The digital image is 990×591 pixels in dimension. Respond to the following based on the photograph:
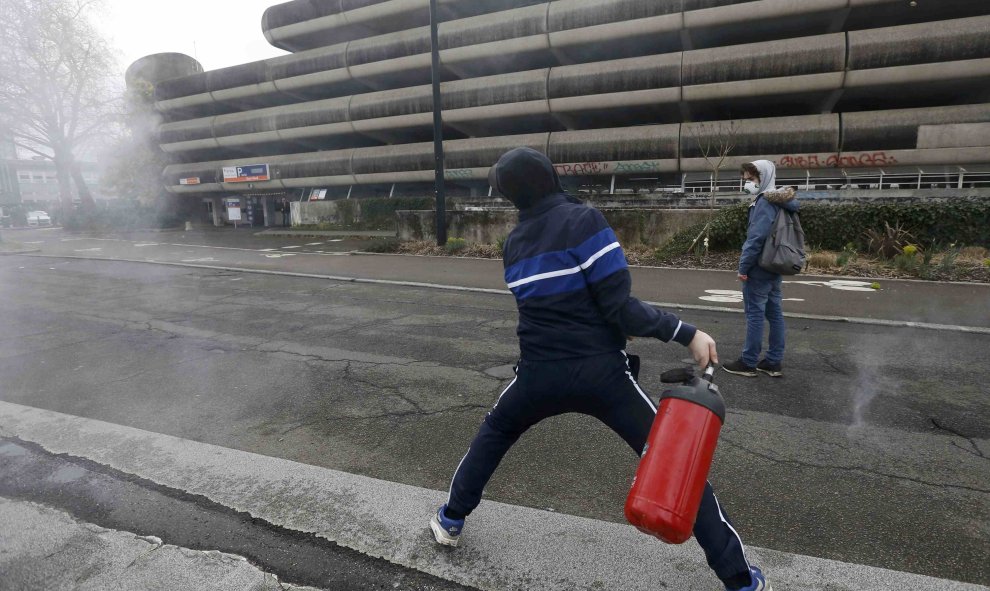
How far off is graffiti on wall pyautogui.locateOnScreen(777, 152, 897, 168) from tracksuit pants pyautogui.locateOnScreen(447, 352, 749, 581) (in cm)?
2198

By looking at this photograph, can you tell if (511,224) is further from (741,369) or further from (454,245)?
(741,369)

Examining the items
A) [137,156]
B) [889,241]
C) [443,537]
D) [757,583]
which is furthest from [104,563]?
[137,156]

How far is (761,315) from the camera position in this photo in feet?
13.6

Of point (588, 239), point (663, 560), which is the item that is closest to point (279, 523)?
point (663, 560)

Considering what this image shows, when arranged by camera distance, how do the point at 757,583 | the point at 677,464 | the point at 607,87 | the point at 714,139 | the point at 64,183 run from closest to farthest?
1. the point at 677,464
2. the point at 757,583
3. the point at 714,139
4. the point at 607,87
5. the point at 64,183

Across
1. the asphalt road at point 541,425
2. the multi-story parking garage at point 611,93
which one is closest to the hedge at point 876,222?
the asphalt road at point 541,425

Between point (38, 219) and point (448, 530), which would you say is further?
point (38, 219)

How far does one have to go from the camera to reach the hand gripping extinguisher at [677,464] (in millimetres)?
1577

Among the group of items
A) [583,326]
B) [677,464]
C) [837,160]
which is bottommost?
[677,464]

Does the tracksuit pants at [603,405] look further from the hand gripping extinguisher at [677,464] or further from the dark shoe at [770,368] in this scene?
the dark shoe at [770,368]

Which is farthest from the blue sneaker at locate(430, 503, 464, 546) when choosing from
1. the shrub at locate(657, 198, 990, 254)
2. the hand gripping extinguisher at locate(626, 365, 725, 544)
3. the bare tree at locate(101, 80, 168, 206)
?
the bare tree at locate(101, 80, 168, 206)

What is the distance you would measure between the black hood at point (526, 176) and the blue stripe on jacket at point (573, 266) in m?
0.24

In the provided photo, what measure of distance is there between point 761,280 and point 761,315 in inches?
10.8

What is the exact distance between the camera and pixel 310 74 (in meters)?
29.8
